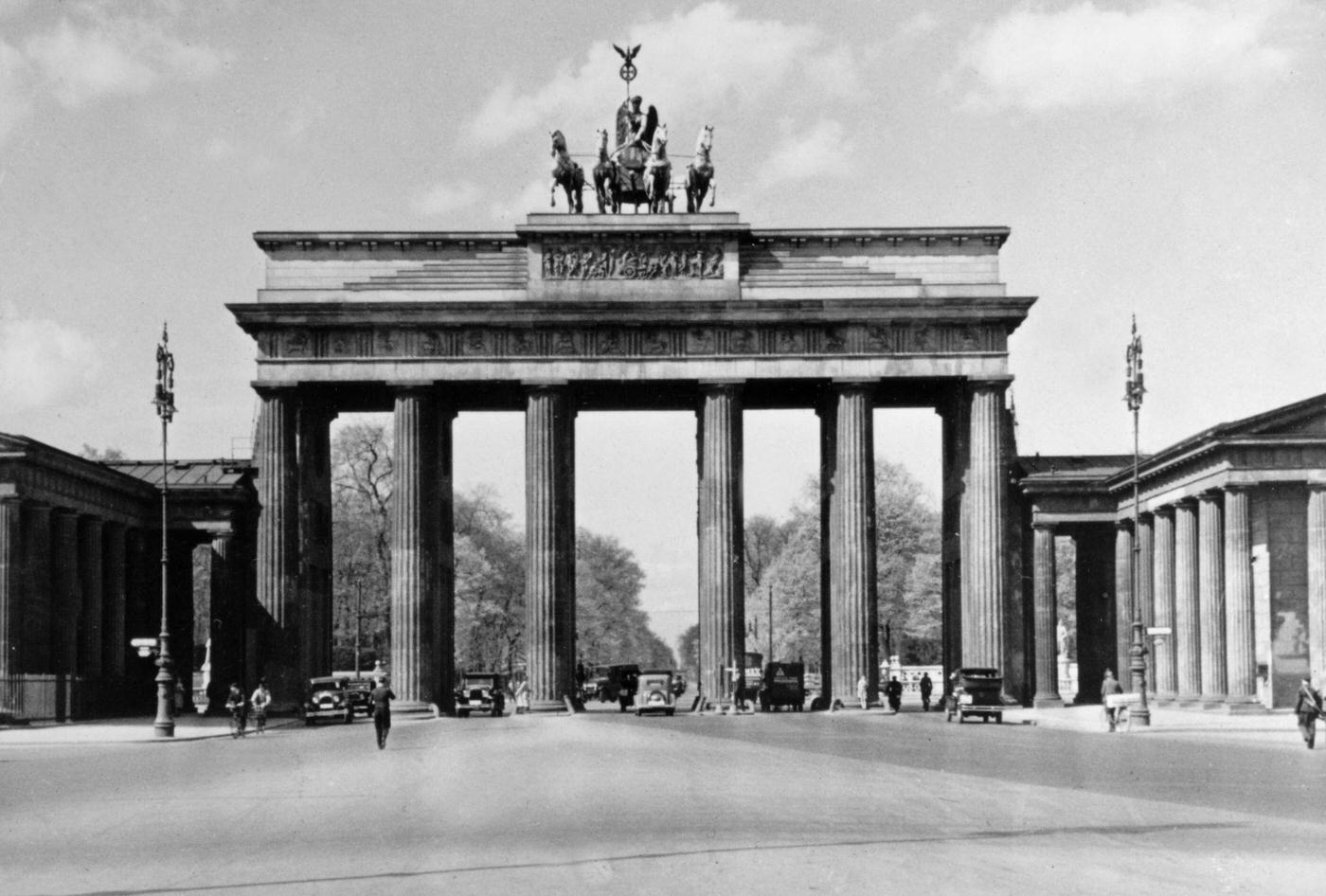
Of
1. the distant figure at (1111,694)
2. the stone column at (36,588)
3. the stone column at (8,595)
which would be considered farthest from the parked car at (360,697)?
the distant figure at (1111,694)

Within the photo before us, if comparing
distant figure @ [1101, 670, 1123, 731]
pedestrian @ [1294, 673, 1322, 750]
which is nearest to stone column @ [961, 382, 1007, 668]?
distant figure @ [1101, 670, 1123, 731]

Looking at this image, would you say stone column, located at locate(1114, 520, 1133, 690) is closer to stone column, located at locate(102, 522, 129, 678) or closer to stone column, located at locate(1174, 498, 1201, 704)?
stone column, located at locate(1174, 498, 1201, 704)

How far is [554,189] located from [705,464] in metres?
13.0

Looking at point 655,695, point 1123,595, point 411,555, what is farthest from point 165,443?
point 1123,595

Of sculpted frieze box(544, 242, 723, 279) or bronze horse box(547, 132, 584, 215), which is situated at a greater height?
bronze horse box(547, 132, 584, 215)

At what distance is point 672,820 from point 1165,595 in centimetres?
5101

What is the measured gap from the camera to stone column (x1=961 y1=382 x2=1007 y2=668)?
71.0 metres

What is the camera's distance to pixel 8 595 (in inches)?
2233

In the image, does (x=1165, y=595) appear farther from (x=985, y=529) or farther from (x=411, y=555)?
(x=411, y=555)

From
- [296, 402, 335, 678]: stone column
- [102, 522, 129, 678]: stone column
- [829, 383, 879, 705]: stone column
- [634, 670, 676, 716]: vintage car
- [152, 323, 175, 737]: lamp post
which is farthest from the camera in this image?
[634, 670, 676, 716]: vintage car

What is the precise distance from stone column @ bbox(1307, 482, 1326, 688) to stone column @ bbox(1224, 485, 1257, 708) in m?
1.91

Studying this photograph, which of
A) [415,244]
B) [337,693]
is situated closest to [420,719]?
[337,693]

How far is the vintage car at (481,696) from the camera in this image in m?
74.2

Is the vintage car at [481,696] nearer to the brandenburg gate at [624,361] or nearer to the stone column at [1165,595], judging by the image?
the brandenburg gate at [624,361]
